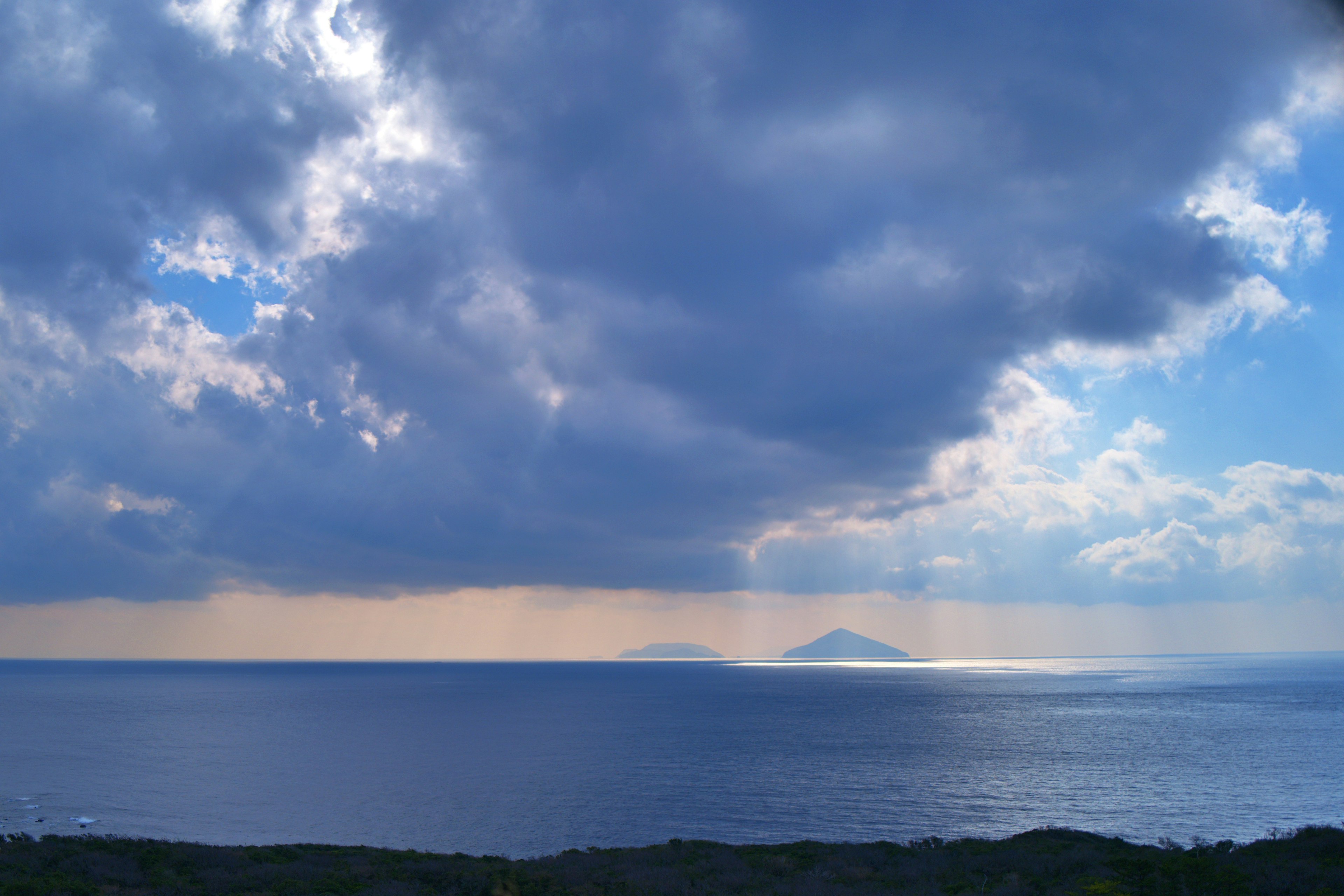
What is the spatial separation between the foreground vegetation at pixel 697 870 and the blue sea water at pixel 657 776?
11539 mm

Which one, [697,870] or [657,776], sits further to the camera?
[657,776]

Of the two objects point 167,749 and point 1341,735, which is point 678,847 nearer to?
point 167,749

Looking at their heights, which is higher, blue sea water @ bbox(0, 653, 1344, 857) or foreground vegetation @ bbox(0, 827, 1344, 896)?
foreground vegetation @ bbox(0, 827, 1344, 896)

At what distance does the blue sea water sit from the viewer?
49.1m

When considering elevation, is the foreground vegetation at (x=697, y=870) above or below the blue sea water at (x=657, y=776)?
above

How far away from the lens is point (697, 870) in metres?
30.0

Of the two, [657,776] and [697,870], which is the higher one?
[697,870]

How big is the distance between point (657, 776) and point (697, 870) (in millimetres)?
41138

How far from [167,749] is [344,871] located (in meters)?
75.3

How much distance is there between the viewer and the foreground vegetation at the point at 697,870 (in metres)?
25.0

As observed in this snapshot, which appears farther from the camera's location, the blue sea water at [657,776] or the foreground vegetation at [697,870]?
the blue sea water at [657,776]

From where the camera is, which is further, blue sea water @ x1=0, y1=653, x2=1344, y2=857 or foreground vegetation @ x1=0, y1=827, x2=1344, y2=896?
blue sea water @ x1=0, y1=653, x2=1344, y2=857

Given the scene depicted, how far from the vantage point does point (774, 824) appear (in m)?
49.5

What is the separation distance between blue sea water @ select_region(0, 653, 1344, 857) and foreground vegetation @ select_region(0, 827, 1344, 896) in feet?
37.9
